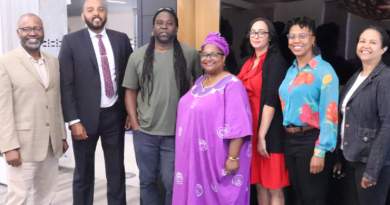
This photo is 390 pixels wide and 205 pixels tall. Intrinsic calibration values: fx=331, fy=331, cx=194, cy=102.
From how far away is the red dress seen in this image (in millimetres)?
2266

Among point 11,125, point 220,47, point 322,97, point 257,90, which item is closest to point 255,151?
point 257,90

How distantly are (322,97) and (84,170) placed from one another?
1.85 m

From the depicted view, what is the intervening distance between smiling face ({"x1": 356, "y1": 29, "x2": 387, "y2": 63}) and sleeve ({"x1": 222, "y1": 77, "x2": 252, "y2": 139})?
74 cm

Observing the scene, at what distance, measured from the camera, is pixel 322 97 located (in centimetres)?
199

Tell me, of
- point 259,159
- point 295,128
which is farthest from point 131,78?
point 295,128

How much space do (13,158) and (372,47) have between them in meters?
Answer: 2.43

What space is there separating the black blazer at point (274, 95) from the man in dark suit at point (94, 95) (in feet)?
3.61

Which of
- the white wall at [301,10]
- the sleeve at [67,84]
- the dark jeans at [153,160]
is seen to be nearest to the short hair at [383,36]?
the white wall at [301,10]

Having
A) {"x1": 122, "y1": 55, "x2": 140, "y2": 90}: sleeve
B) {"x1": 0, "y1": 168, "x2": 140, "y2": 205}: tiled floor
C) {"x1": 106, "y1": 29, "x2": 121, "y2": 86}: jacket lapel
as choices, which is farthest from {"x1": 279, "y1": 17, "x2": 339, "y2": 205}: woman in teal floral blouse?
{"x1": 0, "y1": 168, "x2": 140, "y2": 205}: tiled floor

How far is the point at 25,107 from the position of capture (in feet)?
7.75

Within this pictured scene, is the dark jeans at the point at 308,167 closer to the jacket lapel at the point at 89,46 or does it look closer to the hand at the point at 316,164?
the hand at the point at 316,164

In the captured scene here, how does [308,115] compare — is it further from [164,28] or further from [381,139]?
[164,28]

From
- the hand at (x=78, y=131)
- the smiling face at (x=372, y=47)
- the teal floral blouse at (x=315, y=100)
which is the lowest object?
the hand at (x=78, y=131)

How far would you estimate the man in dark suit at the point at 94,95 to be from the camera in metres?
2.48
